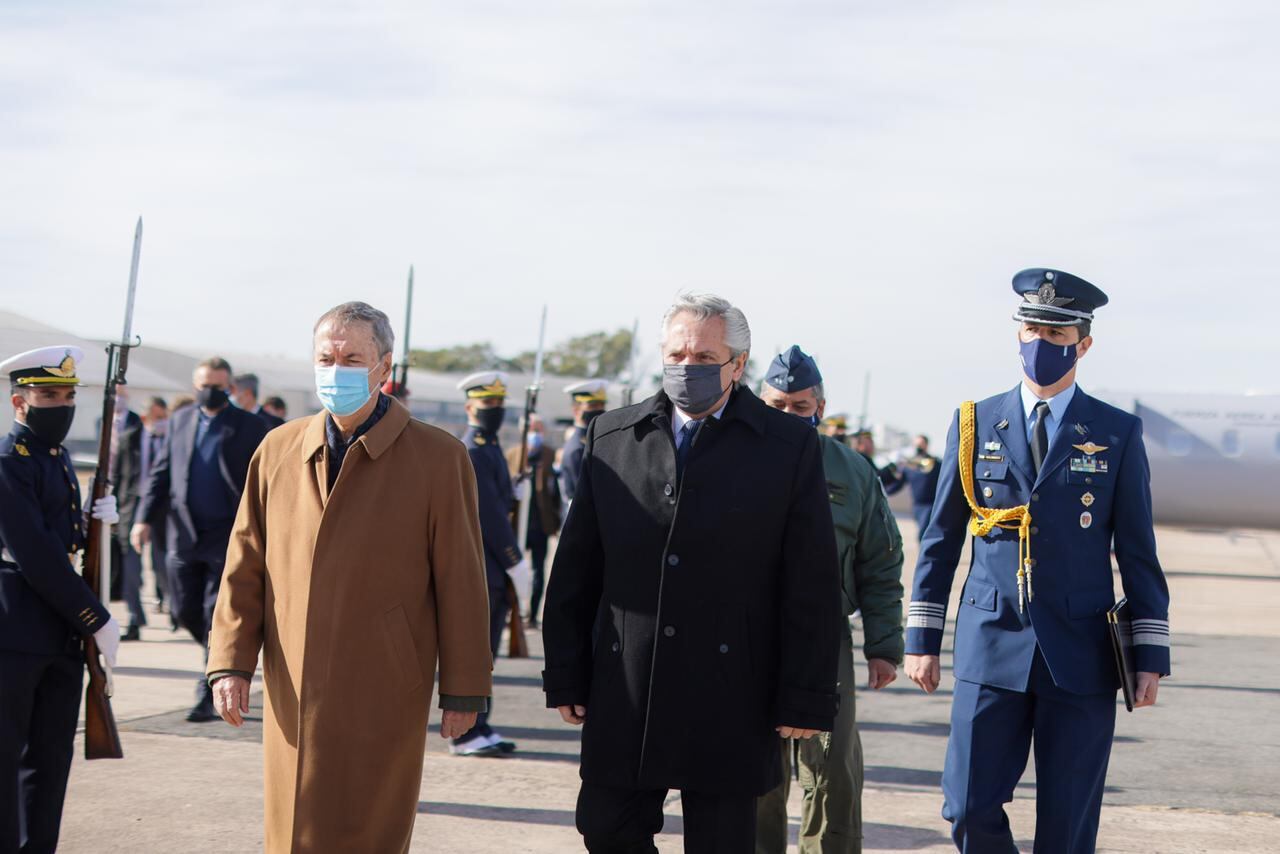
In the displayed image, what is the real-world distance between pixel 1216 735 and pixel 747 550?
6067 mm

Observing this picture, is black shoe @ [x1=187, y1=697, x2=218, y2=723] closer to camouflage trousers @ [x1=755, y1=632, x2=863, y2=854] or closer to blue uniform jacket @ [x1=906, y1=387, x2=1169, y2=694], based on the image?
camouflage trousers @ [x1=755, y1=632, x2=863, y2=854]

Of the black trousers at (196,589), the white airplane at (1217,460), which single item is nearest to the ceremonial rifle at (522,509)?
the black trousers at (196,589)

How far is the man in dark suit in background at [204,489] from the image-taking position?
8.52m

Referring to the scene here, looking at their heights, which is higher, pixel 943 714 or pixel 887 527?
pixel 887 527

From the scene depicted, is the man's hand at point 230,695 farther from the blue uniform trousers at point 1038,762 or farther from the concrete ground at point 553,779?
the blue uniform trousers at point 1038,762

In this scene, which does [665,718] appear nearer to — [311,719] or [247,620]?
[311,719]

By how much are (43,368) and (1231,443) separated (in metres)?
27.7

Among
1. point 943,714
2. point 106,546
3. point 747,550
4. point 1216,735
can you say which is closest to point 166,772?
point 106,546

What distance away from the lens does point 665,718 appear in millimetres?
3963

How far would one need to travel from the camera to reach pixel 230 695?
422 cm

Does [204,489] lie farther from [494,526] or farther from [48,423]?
[48,423]

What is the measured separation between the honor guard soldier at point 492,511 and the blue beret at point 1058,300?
148 inches

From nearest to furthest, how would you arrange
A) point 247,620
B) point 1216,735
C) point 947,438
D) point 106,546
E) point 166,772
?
point 247,620 < point 947,438 < point 106,546 < point 166,772 < point 1216,735

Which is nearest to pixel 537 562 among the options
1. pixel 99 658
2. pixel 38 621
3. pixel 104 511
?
pixel 104 511
